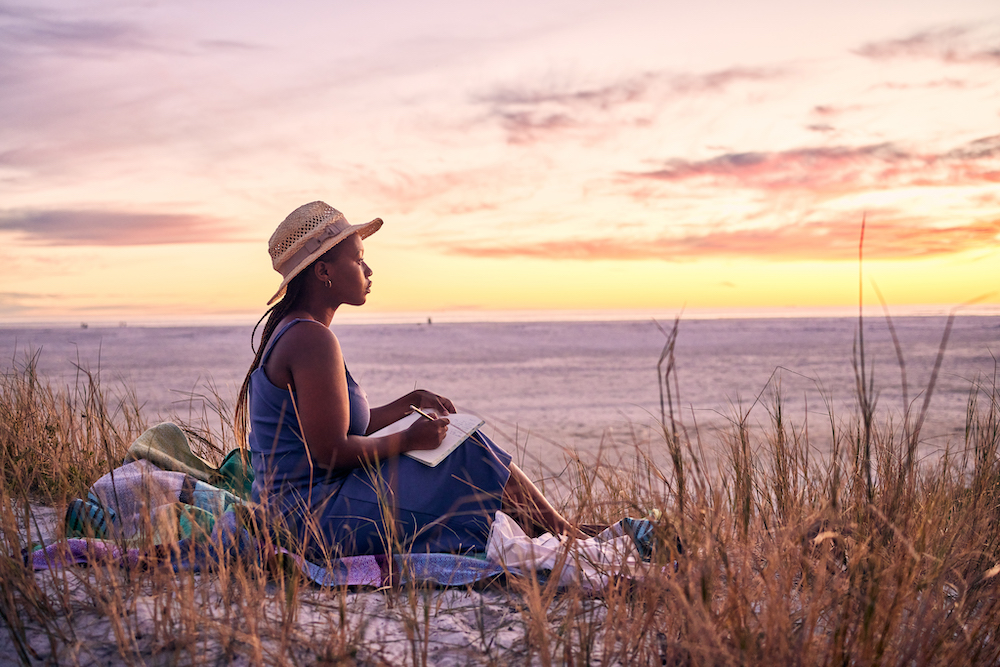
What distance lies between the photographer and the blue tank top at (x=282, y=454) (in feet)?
9.69

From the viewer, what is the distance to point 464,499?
2959 mm

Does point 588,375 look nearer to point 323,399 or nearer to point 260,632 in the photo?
point 323,399

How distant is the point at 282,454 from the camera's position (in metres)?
3.02

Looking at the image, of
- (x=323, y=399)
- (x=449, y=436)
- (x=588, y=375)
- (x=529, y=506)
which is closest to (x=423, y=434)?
(x=449, y=436)

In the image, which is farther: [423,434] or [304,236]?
[304,236]

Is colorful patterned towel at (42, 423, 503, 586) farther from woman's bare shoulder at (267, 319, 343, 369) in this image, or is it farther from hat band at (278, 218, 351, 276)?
hat band at (278, 218, 351, 276)

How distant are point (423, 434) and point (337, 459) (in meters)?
0.36

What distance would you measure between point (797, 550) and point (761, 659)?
56 centimetres

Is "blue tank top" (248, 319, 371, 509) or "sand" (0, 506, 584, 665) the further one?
"blue tank top" (248, 319, 371, 509)

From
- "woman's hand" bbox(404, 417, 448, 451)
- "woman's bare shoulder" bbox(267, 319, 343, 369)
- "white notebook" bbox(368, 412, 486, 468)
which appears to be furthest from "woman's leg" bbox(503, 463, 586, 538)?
"woman's bare shoulder" bbox(267, 319, 343, 369)

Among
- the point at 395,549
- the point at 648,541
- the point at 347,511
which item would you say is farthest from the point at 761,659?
the point at 347,511

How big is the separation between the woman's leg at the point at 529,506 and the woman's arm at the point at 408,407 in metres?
0.53

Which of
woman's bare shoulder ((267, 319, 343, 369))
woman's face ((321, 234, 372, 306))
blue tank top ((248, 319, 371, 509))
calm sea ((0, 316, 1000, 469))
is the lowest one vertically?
calm sea ((0, 316, 1000, 469))

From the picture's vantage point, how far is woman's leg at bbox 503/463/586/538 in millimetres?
3064
